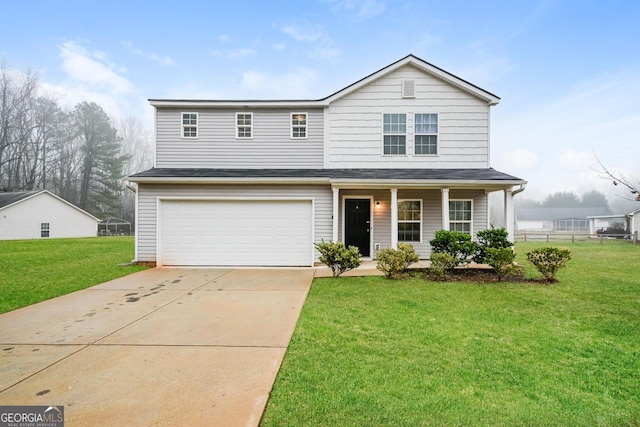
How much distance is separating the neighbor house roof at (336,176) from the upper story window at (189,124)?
143cm

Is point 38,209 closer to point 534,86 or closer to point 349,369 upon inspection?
point 349,369

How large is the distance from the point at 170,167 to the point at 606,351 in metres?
12.1

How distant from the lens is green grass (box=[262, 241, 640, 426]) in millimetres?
2342

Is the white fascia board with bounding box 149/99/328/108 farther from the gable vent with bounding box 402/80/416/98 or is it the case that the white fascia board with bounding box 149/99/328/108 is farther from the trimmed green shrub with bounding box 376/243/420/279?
the trimmed green shrub with bounding box 376/243/420/279

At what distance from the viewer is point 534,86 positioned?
16.2 metres

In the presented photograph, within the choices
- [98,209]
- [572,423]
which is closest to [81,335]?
[572,423]

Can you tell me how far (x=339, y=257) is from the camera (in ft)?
25.9

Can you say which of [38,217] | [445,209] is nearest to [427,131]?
[445,209]

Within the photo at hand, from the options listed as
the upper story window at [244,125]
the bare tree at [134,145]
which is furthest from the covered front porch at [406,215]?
the bare tree at [134,145]

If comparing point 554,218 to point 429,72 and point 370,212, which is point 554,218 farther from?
point 370,212

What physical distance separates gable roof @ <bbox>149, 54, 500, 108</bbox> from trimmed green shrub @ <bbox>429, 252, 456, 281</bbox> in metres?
6.35

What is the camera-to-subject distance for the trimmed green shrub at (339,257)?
788cm

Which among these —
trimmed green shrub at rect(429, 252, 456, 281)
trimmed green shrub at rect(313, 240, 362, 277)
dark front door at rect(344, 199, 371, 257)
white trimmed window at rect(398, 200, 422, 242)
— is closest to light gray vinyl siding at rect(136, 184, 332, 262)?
dark front door at rect(344, 199, 371, 257)

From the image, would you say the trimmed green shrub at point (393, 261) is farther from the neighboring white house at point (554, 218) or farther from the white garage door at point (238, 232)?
the neighboring white house at point (554, 218)
